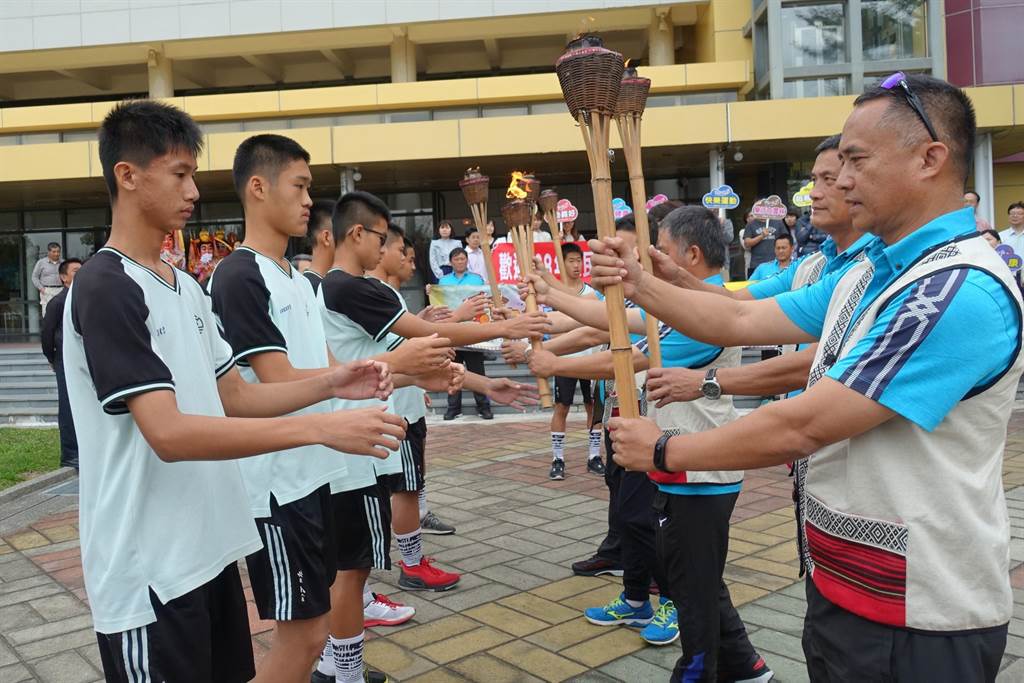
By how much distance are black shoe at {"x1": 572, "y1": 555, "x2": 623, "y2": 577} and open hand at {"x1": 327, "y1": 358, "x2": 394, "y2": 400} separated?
117 inches

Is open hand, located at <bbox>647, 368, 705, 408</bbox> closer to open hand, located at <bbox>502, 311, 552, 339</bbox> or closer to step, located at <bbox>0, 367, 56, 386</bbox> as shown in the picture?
open hand, located at <bbox>502, 311, 552, 339</bbox>

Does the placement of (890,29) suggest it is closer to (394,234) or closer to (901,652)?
(394,234)

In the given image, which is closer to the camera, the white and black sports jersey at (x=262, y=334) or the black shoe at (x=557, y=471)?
the white and black sports jersey at (x=262, y=334)

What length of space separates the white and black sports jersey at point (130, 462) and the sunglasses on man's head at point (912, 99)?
6.45 ft

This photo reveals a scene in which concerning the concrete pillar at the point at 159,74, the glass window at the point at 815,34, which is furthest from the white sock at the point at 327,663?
the concrete pillar at the point at 159,74

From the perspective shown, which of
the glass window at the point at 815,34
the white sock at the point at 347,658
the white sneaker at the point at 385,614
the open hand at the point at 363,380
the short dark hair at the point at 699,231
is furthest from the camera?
the glass window at the point at 815,34

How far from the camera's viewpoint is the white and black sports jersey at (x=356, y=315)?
4113mm

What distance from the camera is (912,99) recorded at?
6.45ft

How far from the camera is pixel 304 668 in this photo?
9.49 ft

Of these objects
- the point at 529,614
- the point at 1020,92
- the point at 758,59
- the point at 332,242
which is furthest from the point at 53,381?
the point at 1020,92

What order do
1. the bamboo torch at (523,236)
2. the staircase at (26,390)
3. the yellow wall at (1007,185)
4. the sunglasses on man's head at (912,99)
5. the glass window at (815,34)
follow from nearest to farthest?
the sunglasses on man's head at (912,99) → the bamboo torch at (523,236) → the staircase at (26,390) → the glass window at (815,34) → the yellow wall at (1007,185)

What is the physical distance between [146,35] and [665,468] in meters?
24.4

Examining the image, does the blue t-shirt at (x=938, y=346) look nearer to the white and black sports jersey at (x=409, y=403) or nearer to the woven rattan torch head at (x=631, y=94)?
the woven rattan torch head at (x=631, y=94)

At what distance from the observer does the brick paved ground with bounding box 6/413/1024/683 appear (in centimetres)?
395
